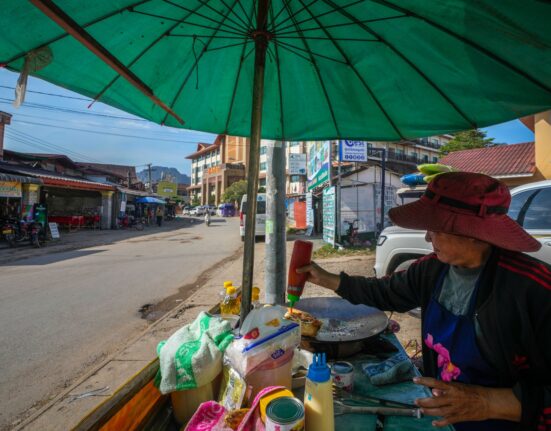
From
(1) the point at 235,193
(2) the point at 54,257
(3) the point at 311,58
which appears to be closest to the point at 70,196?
(2) the point at 54,257

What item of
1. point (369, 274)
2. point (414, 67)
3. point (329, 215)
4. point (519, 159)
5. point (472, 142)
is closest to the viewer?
point (414, 67)

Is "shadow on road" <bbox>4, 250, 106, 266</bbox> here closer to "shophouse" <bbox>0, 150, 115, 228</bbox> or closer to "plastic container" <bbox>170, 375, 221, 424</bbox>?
"shophouse" <bbox>0, 150, 115, 228</bbox>

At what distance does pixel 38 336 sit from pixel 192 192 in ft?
275

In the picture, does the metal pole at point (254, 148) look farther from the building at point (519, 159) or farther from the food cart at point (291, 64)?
the building at point (519, 159)

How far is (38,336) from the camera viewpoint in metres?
4.44

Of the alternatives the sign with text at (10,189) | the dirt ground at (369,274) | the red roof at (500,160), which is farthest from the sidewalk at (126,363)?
the red roof at (500,160)

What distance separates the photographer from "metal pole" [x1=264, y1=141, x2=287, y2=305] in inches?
163

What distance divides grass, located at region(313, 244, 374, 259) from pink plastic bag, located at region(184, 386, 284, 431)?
31.7 feet

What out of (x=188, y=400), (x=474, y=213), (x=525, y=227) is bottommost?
(x=188, y=400)

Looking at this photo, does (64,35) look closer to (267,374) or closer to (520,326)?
(267,374)

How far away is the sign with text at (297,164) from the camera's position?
2095 cm

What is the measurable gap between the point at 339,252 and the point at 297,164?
35.6ft

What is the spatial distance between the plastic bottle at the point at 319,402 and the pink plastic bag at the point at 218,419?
0.43 ft

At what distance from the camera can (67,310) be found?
18.0 ft
